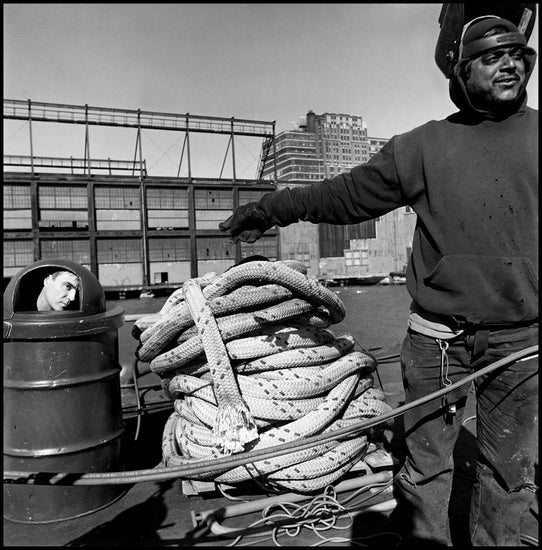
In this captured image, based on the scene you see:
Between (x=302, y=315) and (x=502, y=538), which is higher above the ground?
(x=302, y=315)

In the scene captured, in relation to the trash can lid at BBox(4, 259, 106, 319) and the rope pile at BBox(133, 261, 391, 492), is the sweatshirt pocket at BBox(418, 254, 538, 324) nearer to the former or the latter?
the rope pile at BBox(133, 261, 391, 492)

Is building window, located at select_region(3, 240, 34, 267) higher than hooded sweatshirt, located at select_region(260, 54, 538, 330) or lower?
higher

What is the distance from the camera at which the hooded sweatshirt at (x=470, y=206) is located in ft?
5.50

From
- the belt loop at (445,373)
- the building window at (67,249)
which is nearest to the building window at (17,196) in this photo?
the building window at (67,249)

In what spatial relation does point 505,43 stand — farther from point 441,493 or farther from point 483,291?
point 441,493

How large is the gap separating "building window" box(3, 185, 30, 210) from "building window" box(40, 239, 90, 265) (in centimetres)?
174

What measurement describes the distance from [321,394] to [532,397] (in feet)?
3.30

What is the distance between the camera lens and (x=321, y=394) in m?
2.44

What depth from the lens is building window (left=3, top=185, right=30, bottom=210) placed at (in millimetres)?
19891

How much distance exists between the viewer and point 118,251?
21.3 meters

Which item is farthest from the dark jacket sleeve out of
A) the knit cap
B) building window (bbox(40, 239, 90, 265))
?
building window (bbox(40, 239, 90, 265))

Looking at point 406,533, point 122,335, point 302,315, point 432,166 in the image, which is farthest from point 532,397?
point 122,335

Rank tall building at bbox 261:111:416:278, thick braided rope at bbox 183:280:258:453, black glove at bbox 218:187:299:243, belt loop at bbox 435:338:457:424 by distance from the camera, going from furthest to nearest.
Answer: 1. tall building at bbox 261:111:416:278
2. thick braided rope at bbox 183:280:258:453
3. black glove at bbox 218:187:299:243
4. belt loop at bbox 435:338:457:424

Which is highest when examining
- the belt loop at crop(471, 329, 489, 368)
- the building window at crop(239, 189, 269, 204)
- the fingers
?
the building window at crop(239, 189, 269, 204)
